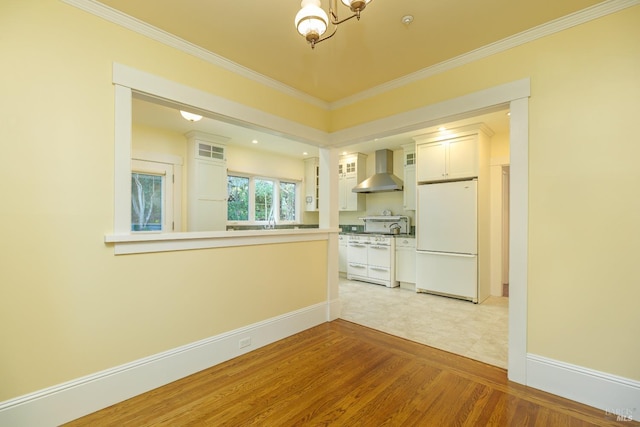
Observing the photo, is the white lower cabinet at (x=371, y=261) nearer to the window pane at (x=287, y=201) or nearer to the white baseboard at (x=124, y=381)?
the window pane at (x=287, y=201)

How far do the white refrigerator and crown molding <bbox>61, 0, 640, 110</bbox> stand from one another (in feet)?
7.32

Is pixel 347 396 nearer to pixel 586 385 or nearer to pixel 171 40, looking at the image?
pixel 586 385

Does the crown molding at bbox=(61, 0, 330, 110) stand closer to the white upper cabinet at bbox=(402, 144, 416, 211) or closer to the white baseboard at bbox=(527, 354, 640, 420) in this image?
the white upper cabinet at bbox=(402, 144, 416, 211)

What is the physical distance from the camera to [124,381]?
1.92 meters

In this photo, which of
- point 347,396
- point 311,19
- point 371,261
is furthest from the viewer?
point 371,261

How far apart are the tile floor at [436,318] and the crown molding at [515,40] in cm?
267

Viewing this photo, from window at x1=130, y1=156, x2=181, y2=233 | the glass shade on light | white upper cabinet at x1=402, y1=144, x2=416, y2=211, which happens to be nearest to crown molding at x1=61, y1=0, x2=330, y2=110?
the glass shade on light

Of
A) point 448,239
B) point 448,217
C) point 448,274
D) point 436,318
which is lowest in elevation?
point 436,318

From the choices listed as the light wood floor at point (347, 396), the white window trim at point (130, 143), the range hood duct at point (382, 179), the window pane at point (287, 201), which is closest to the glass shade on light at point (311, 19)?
the white window trim at point (130, 143)

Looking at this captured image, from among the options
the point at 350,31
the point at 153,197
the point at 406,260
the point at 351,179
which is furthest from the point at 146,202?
the point at 406,260

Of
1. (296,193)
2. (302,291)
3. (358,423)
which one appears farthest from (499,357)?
(296,193)

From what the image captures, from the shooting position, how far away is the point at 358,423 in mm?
1707

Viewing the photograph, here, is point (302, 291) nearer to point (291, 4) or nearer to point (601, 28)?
point (291, 4)

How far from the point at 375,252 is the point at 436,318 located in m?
1.89
